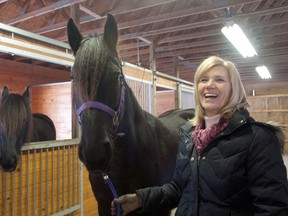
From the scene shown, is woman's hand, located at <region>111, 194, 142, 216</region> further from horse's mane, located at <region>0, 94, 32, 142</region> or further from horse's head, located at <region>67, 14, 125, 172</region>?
horse's mane, located at <region>0, 94, 32, 142</region>

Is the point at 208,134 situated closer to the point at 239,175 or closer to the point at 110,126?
the point at 239,175

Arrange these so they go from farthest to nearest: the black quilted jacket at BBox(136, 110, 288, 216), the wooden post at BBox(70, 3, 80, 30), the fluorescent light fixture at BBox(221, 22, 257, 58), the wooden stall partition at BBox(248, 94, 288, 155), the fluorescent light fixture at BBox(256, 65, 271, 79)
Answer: the wooden stall partition at BBox(248, 94, 288, 155) → the fluorescent light fixture at BBox(256, 65, 271, 79) → the fluorescent light fixture at BBox(221, 22, 257, 58) → the wooden post at BBox(70, 3, 80, 30) → the black quilted jacket at BBox(136, 110, 288, 216)

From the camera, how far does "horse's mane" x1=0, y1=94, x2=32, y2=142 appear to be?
84.7 inches

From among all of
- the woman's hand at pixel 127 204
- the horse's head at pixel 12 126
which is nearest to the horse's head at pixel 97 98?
the woman's hand at pixel 127 204

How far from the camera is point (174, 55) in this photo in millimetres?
5176

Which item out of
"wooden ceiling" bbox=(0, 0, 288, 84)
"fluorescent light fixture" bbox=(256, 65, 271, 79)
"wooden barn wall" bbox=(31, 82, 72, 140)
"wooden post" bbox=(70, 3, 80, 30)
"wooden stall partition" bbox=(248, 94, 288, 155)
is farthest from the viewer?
"wooden stall partition" bbox=(248, 94, 288, 155)

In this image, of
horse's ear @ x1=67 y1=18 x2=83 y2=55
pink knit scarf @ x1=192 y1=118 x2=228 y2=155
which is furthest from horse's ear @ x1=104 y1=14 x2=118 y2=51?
pink knit scarf @ x1=192 y1=118 x2=228 y2=155

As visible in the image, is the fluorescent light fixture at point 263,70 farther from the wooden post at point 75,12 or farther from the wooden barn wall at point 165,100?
the wooden post at point 75,12

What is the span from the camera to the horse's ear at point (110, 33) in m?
1.14

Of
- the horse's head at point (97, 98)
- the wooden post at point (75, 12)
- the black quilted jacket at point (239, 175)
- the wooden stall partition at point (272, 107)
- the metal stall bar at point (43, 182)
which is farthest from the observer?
the wooden stall partition at point (272, 107)

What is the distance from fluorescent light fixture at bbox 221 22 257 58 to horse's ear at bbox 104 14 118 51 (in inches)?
89.2

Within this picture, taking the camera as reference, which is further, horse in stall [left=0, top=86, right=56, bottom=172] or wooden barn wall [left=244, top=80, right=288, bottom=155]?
wooden barn wall [left=244, top=80, right=288, bottom=155]

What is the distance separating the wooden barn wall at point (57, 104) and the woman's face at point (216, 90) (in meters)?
2.92

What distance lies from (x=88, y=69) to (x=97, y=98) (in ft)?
0.42
